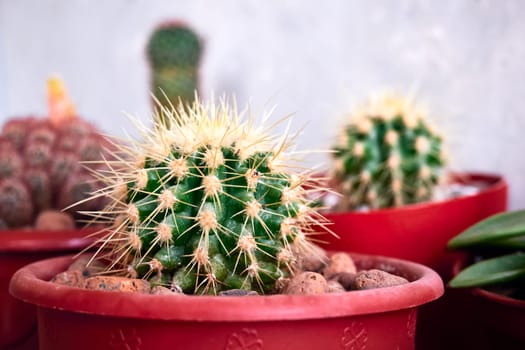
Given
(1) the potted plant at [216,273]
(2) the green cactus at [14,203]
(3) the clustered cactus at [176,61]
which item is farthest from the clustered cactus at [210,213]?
(3) the clustered cactus at [176,61]

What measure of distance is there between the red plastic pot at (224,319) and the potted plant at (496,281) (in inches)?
9.4

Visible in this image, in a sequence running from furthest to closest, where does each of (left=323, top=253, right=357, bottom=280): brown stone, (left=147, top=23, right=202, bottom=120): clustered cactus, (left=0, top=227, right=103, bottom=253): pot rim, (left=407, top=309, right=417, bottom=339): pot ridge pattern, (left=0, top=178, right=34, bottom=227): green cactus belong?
(left=147, top=23, right=202, bottom=120): clustered cactus
(left=0, top=178, right=34, bottom=227): green cactus
(left=0, top=227, right=103, bottom=253): pot rim
(left=323, top=253, right=357, bottom=280): brown stone
(left=407, top=309, right=417, bottom=339): pot ridge pattern

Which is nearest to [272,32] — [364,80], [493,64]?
[364,80]

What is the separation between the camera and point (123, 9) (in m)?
2.36

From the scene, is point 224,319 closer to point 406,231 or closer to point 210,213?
point 210,213

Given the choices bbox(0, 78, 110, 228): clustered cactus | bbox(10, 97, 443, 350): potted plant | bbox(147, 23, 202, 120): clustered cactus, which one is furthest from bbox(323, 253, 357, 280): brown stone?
bbox(147, 23, 202, 120): clustered cactus

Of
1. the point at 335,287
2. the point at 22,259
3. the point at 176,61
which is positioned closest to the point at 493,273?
the point at 335,287

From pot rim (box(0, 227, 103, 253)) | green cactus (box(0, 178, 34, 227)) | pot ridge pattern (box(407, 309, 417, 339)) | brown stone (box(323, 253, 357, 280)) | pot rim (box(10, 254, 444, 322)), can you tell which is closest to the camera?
pot rim (box(10, 254, 444, 322))

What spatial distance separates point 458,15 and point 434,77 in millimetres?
A: 136

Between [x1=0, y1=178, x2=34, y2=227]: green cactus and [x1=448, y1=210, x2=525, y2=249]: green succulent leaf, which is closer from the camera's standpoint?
[x1=448, y1=210, x2=525, y2=249]: green succulent leaf

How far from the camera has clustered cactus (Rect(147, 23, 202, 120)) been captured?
215 centimetres

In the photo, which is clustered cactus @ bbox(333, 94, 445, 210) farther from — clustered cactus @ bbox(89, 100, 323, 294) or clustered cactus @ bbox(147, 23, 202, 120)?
clustered cactus @ bbox(147, 23, 202, 120)

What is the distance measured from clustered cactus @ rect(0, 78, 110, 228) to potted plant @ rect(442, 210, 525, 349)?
1.91 feet

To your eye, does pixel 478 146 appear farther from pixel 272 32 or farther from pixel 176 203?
pixel 176 203
